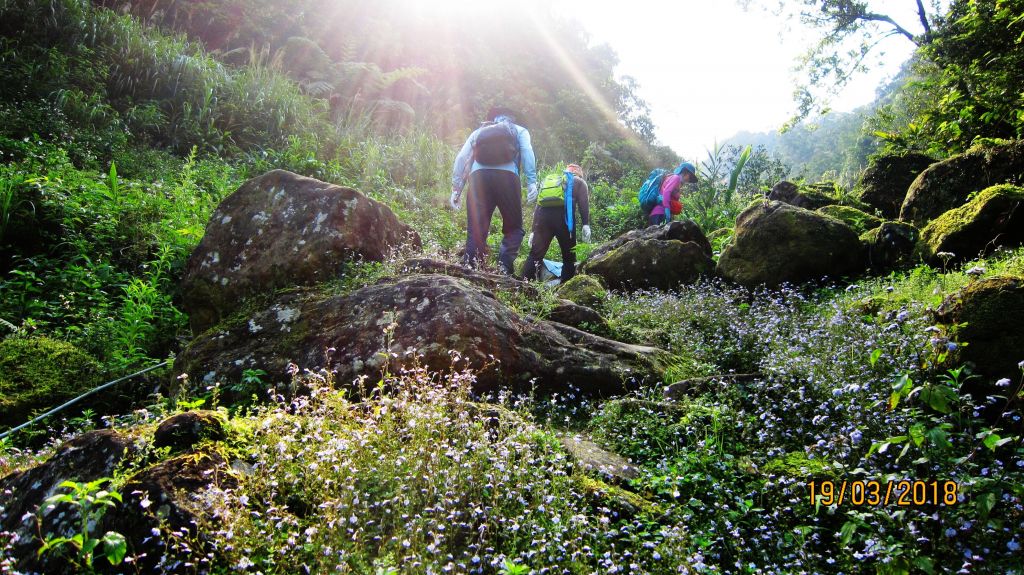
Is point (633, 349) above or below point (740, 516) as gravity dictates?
above

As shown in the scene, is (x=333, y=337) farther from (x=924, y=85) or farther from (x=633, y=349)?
(x=924, y=85)

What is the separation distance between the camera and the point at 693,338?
5.81m

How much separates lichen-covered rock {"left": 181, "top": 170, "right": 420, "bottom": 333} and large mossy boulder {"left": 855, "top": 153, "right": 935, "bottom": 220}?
334 inches

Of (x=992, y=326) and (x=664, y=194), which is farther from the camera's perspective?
(x=664, y=194)

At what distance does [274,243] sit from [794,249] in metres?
6.36

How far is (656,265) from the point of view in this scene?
8.40m

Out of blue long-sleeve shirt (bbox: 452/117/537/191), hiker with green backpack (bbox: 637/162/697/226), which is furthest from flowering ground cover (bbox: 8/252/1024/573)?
hiker with green backpack (bbox: 637/162/697/226)

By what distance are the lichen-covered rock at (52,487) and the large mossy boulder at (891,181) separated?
10508mm

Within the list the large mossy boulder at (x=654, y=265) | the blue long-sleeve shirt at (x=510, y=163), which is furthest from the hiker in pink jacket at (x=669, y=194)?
the blue long-sleeve shirt at (x=510, y=163)

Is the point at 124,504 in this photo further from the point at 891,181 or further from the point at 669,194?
the point at 891,181

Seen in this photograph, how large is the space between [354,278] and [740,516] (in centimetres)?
370

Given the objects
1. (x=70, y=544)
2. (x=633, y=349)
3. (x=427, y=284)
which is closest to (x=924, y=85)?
(x=633, y=349)
